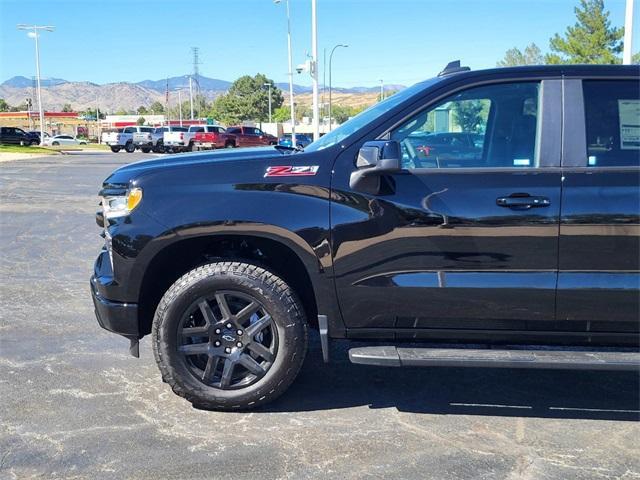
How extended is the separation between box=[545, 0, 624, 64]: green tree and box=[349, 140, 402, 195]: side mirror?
97.0ft

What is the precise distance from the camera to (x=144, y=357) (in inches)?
191

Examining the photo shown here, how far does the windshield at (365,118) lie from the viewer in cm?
392

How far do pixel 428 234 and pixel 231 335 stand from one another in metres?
1.30

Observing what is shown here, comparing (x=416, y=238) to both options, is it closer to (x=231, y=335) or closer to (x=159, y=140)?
(x=231, y=335)

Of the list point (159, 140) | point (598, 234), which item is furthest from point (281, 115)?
point (598, 234)

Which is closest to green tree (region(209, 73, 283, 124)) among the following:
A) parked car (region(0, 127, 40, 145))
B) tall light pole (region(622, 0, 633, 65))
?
parked car (region(0, 127, 40, 145))

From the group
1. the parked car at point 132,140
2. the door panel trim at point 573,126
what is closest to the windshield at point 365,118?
the door panel trim at point 573,126

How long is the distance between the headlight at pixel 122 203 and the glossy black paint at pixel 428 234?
4 cm

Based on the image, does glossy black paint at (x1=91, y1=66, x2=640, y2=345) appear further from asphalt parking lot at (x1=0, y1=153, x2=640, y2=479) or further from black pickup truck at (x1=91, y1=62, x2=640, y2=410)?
asphalt parking lot at (x1=0, y1=153, x2=640, y2=479)

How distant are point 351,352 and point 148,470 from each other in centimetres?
124

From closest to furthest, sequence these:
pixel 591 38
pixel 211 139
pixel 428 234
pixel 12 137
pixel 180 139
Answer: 1. pixel 428 234
2. pixel 591 38
3. pixel 211 139
4. pixel 180 139
5. pixel 12 137

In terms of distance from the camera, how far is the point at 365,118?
4074mm

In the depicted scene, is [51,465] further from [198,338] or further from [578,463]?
[578,463]

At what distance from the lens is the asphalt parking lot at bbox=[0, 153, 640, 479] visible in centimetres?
330
